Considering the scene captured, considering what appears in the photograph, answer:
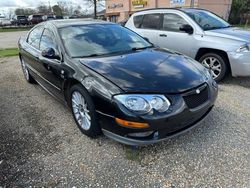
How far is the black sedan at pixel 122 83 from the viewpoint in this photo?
8.25ft

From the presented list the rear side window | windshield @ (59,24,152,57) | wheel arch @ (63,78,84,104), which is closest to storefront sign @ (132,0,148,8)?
the rear side window

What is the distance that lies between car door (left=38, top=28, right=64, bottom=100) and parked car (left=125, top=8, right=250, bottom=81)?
3.03 metres

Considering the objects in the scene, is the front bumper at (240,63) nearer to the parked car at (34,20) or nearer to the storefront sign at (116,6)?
the storefront sign at (116,6)

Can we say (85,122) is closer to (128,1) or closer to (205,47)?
(205,47)

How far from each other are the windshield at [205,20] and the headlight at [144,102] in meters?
3.53

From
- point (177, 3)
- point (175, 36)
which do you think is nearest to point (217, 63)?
point (175, 36)

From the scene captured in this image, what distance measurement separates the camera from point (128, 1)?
3450cm

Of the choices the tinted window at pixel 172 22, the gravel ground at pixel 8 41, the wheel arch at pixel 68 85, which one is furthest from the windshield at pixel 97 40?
the gravel ground at pixel 8 41

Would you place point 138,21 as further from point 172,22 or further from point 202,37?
point 202,37

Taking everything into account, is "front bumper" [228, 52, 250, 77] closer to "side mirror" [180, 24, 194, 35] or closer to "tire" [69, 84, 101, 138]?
"side mirror" [180, 24, 194, 35]

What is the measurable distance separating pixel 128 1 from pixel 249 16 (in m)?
16.5

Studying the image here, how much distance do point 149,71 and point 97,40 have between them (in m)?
1.22

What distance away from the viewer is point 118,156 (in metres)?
2.82

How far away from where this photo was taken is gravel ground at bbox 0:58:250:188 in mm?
2447
